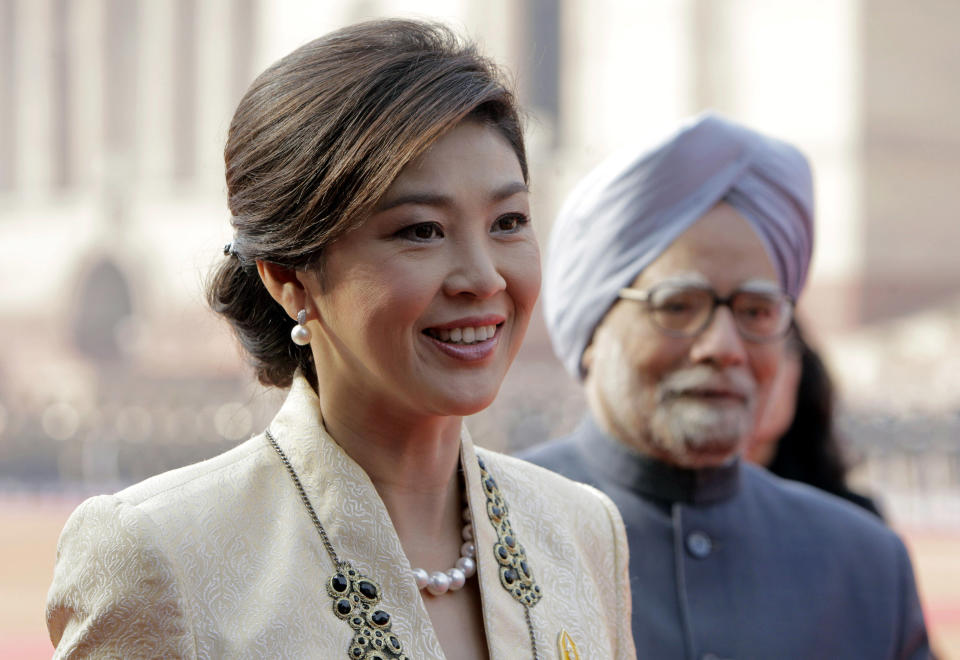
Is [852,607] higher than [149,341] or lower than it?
higher

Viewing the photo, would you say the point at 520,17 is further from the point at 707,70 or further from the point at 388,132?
the point at 388,132

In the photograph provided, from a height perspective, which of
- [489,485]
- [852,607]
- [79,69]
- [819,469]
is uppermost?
[489,485]

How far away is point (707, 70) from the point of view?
932 inches

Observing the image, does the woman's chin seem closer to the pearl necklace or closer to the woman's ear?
the pearl necklace

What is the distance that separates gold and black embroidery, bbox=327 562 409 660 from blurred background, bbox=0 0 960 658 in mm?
6549

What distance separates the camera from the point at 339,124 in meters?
1.68

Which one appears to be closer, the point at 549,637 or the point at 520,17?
the point at 549,637

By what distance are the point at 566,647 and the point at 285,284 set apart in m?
0.63

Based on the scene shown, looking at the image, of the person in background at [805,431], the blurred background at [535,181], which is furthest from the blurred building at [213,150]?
the person in background at [805,431]

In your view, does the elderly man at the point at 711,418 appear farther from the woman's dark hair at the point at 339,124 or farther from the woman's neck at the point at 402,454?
the woman's dark hair at the point at 339,124

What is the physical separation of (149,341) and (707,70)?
12612 mm

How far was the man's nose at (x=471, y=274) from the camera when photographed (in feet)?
5.57

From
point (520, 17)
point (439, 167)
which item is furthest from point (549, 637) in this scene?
point (520, 17)

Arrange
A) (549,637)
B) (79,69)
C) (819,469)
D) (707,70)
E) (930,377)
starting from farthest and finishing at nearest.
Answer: (79,69) < (707,70) < (930,377) < (819,469) < (549,637)
